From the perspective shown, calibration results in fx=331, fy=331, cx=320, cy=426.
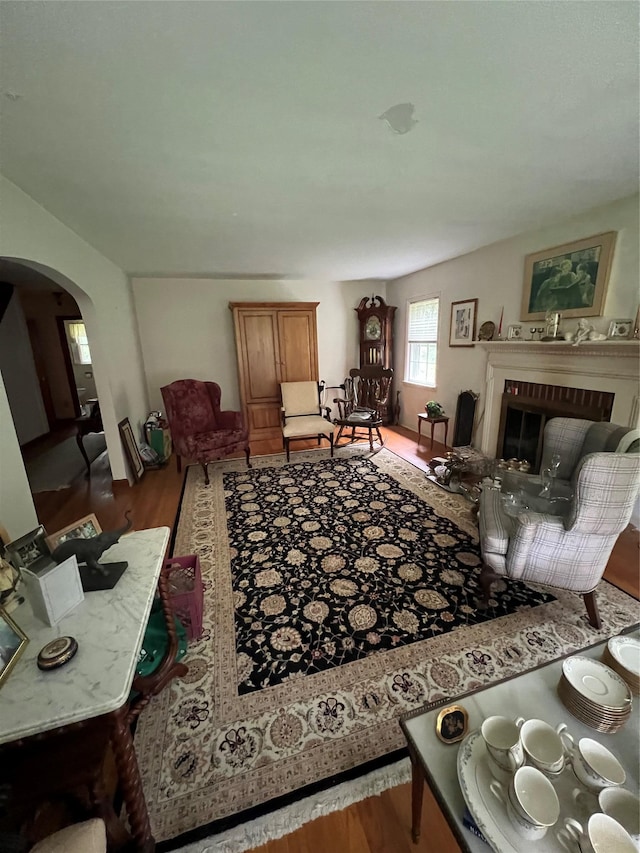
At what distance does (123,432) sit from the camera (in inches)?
137

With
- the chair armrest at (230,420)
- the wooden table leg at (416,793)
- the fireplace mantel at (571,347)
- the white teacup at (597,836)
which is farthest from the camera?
the chair armrest at (230,420)

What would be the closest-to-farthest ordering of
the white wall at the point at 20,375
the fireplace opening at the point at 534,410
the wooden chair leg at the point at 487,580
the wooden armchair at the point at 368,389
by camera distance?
the wooden chair leg at the point at 487,580
the fireplace opening at the point at 534,410
the wooden armchair at the point at 368,389
the white wall at the point at 20,375

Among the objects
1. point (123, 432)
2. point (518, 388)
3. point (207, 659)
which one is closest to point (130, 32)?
point (207, 659)

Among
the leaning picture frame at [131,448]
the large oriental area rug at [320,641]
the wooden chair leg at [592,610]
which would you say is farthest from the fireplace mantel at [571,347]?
the leaning picture frame at [131,448]

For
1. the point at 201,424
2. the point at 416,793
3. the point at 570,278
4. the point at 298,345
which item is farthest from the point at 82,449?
the point at 570,278

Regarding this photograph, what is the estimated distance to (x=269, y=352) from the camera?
188 inches

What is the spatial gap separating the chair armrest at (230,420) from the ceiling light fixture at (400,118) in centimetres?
302

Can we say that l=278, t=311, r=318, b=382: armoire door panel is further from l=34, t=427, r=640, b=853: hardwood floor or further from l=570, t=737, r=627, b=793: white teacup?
l=570, t=737, r=627, b=793: white teacup

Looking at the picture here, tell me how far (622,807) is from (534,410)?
2995mm

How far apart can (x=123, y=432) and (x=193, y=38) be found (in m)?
3.24

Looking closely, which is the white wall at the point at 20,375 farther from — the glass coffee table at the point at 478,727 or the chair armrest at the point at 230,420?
the glass coffee table at the point at 478,727

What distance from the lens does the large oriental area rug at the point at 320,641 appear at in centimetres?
117

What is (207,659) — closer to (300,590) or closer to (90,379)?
(300,590)

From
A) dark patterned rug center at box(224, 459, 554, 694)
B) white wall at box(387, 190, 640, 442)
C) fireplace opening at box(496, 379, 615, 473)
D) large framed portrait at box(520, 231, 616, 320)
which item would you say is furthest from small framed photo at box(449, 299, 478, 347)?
dark patterned rug center at box(224, 459, 554, 694)
